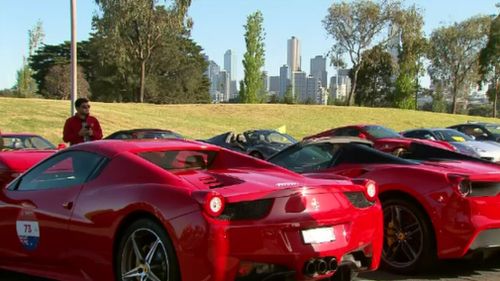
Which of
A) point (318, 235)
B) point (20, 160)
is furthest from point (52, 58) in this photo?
point (318, 235)

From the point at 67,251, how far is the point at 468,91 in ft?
252

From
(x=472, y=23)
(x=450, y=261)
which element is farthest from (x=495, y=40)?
(x=450, y=261)

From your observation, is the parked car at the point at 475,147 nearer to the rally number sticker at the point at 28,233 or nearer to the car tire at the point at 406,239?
the car tire at the point at 406,239

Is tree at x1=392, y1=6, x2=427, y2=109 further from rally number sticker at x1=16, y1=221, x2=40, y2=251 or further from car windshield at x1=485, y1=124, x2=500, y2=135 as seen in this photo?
rally number sticker at x1=16, y1=221, x2=40, y2=251

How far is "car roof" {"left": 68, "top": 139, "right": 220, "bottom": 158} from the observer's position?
5.16 meters

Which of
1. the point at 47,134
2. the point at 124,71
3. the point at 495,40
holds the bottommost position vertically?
the point at 47,134

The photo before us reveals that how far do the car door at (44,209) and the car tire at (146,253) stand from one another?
1.99 feet

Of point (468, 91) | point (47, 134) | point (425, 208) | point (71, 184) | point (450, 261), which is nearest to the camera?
point (71, 184)

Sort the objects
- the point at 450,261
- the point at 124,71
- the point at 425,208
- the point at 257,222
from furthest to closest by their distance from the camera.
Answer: the point at 124,71, the point at 450,261, the point at 425,208, the point at 257,222

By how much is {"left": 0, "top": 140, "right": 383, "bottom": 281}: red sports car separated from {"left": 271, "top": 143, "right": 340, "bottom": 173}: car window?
5.45 feet

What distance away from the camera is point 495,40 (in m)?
65.9

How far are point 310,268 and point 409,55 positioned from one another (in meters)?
61.3

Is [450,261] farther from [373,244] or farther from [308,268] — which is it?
[308,268]

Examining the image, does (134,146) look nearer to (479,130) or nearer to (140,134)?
(140,134)
